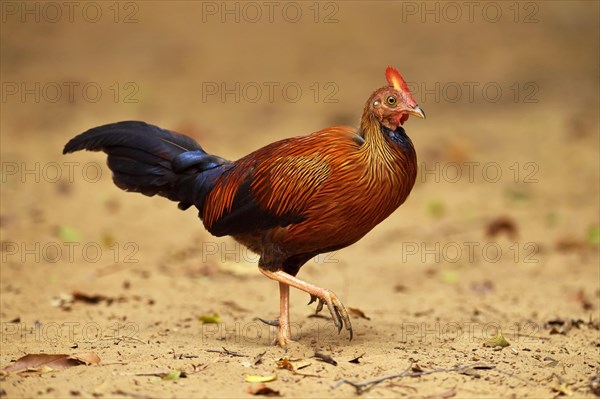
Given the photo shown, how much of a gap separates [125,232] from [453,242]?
358cm

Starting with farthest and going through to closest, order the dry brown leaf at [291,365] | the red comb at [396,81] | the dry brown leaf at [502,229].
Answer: the dry brown leaf at [502,229]
the red comb at [396,81]
the dry brown leaf at [291,365]

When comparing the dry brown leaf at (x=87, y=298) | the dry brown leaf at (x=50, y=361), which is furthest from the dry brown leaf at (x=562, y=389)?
the dry brown leaf at (x=87, y=298)

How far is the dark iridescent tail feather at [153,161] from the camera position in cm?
613

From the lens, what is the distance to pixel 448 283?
8367 mm

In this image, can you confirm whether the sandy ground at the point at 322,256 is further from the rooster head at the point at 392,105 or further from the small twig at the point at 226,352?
the rooster head at the point at 392,105

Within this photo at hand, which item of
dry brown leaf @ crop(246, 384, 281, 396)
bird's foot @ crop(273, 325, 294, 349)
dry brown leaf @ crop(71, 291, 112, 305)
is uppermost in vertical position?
dry brown leaf @ crop(71, 291, 112, 305)

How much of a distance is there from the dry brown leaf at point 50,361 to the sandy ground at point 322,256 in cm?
16

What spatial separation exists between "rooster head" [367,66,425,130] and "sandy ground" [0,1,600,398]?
58.2 inches

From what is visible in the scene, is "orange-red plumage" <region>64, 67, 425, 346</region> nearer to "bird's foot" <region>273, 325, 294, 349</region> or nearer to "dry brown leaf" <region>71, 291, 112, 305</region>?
"bird's foot" <region>273, 325, 294, 349</region>

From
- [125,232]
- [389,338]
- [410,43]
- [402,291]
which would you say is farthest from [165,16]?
[389,338]

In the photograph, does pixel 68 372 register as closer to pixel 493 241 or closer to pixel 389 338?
pixel 389 338

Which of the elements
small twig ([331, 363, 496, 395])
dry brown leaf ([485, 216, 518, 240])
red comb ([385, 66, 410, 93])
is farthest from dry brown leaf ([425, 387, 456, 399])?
dry brown leaf ([485, 216, 518, 240])

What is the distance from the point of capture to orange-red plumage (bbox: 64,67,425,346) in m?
5.46

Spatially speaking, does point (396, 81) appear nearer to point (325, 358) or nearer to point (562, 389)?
point (325, 358)
